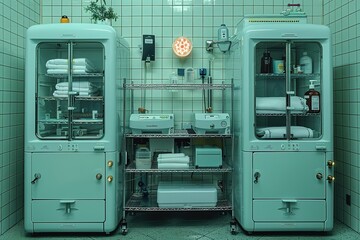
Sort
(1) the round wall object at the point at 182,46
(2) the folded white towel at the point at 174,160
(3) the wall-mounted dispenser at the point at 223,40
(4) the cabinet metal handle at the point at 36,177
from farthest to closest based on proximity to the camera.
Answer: (1) the round wall object at the point at 182,46
(3) the wall-mounted dispenser at the point at 223,40
(2) the folded white towel at the point at 174,160
(4) the cabinet metal handle at the point at 36,177

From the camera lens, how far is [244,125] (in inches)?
104

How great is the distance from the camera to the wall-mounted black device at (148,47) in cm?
325

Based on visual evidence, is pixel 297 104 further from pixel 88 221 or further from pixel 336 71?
pixel 88 221

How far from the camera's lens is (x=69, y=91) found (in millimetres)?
2631

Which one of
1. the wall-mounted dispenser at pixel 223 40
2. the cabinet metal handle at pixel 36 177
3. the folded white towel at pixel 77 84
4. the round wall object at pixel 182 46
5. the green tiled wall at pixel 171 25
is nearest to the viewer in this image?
the cabinet metal handle at pixel 36 177

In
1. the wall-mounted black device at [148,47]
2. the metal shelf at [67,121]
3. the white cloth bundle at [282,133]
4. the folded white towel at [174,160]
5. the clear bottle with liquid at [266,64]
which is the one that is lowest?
the folded white towel at [174,160]

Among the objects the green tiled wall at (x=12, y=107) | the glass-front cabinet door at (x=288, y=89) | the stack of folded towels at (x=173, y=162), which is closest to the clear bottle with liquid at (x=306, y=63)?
the glass-front cabinet door at (x=288, y=89)

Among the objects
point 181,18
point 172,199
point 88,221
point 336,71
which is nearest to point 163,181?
point 172,199

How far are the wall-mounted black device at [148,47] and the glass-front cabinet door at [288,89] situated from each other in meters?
1.06

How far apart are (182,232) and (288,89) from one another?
1535mm

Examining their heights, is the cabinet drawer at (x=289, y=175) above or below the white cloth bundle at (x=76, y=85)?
below

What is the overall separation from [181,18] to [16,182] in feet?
7.62

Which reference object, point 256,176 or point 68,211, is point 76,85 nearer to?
point 68,211

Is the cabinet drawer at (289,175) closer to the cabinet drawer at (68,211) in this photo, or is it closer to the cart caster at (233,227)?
the cart caster at (233,227)
